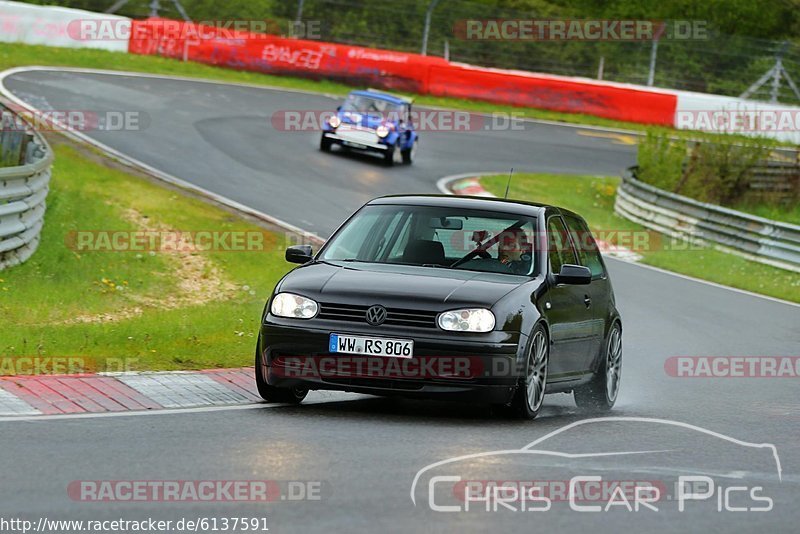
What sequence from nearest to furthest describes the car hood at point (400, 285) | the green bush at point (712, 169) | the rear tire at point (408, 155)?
the car hood at point (400, 285), the green bush at point (712, 169), the rear tire at point (408, 155)

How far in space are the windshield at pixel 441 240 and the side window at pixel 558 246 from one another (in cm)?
19

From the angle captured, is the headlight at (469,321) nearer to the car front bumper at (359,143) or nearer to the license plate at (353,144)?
the car front bumper at (359,143)

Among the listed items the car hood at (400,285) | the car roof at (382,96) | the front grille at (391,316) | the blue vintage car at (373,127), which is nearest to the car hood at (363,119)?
the blue vintage car at (373,127)

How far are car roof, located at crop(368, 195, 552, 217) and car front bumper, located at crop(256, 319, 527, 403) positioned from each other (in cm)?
148

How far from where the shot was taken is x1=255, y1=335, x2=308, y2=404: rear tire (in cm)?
934

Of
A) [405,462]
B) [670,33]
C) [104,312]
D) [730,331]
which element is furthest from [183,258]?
[670,33]

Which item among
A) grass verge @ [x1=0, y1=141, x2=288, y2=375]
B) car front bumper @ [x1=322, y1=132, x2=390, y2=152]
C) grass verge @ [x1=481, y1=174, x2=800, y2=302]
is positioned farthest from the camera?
car front bumper @ [x1=322, y1=132, x2=390, y2=152]

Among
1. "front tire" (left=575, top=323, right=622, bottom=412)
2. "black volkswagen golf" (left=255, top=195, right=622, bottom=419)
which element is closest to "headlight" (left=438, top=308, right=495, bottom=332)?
"black volkswagen golf" (left=255, top=195, right=622, bottom=419)

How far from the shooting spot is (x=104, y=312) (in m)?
13.8

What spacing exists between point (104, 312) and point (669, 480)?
774 cm

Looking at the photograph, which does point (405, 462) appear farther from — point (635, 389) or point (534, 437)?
point (635, 389)

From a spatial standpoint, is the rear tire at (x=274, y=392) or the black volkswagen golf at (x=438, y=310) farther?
the rear tire at (x=274, y=392)

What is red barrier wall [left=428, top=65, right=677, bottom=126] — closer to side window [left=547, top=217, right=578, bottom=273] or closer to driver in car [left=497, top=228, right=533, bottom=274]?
side window [left=547, top=217, right=578, bottom=273]

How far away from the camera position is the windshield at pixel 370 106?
29828 mm
